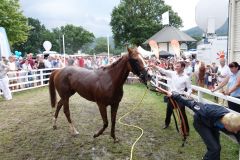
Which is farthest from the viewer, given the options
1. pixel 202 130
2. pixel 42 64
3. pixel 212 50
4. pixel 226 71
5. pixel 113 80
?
pixel 212 50

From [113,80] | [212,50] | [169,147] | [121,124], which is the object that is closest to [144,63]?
[113,80]

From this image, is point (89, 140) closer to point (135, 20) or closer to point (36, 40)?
point (135, 20)

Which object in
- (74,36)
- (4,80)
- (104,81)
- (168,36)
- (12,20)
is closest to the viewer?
(104,81)

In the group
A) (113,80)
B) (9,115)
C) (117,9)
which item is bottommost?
(9,115)

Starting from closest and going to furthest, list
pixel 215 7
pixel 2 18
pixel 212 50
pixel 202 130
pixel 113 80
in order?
pixel 202 130 < pixel 113 80 < pixel 215 7 < pixel 212 50 < pixel 2 18

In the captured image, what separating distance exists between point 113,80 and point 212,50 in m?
15.7

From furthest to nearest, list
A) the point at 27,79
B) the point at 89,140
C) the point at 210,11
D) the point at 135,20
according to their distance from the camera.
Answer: the point at 135,20 < the point at 27,79 < the point at 210,11 < the point at 89,140

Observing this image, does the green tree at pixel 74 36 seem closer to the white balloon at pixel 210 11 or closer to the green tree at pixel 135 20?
the green tree at pixel 135 20

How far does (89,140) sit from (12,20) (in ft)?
117

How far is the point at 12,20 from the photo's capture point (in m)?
38.1

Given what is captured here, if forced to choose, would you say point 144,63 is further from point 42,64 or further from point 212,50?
point 212,50

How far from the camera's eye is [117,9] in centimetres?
5916

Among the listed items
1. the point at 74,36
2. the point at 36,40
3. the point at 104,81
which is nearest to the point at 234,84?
the point at 104,81

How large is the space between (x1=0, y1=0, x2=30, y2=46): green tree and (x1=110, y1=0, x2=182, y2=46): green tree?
21.3m
